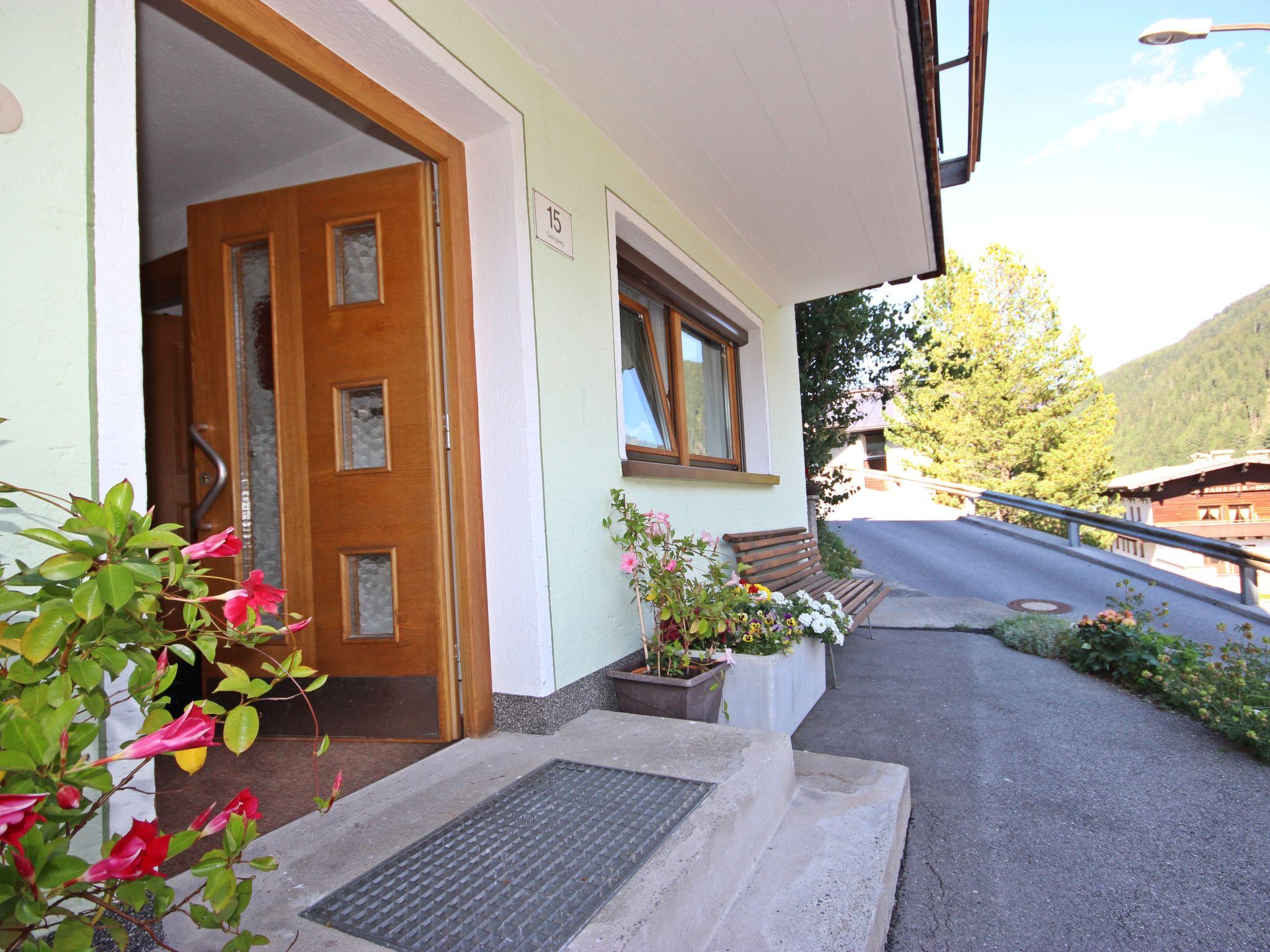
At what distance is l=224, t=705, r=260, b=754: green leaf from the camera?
75 centimetres

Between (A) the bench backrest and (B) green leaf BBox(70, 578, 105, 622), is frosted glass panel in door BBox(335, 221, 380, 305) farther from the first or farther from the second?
(A) the bench backrest

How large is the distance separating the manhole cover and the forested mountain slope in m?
76.1

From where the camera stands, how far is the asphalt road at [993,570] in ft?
18.3

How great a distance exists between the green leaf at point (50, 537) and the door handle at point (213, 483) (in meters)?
2.14

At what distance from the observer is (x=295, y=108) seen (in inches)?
109

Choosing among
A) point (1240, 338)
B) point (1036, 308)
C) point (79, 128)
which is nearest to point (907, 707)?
point (79, 128)

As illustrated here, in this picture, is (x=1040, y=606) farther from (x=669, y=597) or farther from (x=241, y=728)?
(x=241, y=728)

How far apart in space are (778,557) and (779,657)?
165cm

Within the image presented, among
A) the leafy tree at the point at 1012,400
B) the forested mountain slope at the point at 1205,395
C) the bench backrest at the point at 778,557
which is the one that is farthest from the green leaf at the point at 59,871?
the forested mountain slope at the point at 1205,395

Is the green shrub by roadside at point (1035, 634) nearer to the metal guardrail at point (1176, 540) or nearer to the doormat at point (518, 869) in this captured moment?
the metal guardrail at point (1176, 540)

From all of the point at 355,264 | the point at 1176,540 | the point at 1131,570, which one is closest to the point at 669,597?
the point at 355,264

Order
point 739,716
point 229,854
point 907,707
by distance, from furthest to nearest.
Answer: point 907,707 < point 739,716 < point 229,854

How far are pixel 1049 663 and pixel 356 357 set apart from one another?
4276 mm

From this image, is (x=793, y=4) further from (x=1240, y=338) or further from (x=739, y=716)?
(x=1240, y=338)
